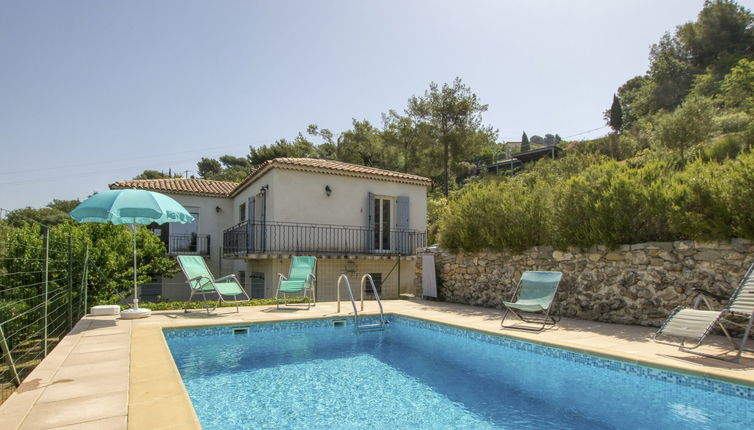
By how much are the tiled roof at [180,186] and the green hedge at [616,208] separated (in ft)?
33.8

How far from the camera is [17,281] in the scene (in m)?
6.96

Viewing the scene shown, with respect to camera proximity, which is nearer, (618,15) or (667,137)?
(618,15)

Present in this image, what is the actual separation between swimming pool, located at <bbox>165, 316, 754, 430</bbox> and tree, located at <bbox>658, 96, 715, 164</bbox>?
1883 centimetres

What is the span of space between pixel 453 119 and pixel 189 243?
582 inches

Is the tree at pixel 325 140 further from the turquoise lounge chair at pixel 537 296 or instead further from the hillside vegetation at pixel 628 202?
the turquoise lounge chair at pixel 537 296

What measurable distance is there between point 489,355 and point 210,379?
3.57 m

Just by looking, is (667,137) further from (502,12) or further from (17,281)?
(17,281)

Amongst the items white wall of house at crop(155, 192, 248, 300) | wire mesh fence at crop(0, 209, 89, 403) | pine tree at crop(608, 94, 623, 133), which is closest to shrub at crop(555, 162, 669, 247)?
wire mesh fence at crop(0, 209, 89, 403)

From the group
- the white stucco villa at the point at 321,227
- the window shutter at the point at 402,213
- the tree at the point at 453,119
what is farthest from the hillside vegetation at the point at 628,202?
the tree at the point at 453,119

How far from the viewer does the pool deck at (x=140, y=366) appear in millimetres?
2752

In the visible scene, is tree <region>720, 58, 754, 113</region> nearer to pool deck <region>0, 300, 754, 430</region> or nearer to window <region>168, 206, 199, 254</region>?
pool deck <region>0, 300, 754, 430</region>

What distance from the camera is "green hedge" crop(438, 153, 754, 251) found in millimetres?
5988

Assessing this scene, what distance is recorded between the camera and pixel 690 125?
19.7 meters

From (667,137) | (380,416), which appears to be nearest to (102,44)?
(380,416)
